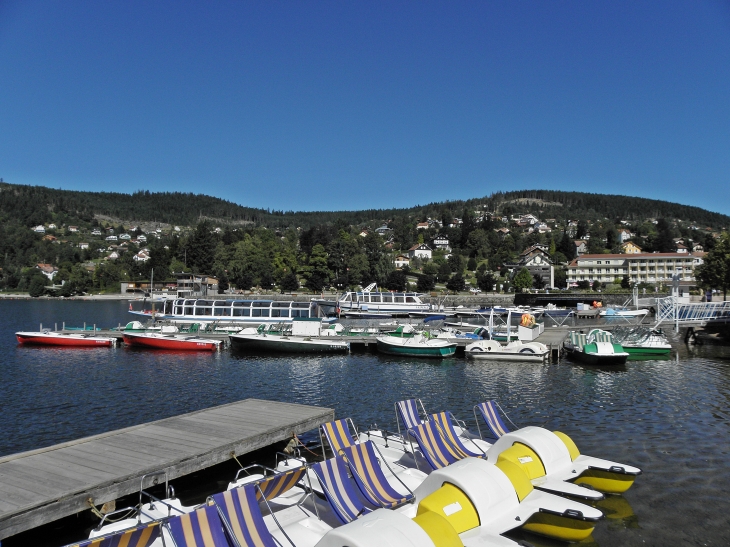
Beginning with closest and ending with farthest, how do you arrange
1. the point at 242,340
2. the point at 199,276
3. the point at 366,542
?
the point at 366,542
the point at 242,340
the point at 199,276

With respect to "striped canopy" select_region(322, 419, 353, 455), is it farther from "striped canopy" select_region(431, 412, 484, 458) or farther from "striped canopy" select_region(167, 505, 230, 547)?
"striped canopy" select_region(167, 505, 230, 547)

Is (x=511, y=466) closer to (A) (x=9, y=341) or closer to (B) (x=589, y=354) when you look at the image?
(B) (x=589, y=354)

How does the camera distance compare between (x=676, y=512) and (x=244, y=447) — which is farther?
(x=244, y=447)

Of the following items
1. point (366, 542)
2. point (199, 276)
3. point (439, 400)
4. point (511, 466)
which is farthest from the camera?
point (199, 276)

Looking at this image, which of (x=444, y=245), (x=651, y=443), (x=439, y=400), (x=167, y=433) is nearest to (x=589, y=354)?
(x=439, y=400)

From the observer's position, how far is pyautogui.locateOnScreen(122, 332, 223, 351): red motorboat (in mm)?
34969

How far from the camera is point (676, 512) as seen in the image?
412 inches

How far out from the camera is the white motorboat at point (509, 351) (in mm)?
29578

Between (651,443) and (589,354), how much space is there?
14644mm

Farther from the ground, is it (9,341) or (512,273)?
(512,273)

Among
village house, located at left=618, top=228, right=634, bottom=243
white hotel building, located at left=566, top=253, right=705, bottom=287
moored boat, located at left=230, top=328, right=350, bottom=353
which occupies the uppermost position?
village house, located at left=618, top=228, right=634, bottom=243

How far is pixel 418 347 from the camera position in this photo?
32.2 meters

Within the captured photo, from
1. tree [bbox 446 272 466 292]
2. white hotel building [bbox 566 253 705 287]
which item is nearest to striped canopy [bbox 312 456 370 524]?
tree [bbox 446 272 466 292]

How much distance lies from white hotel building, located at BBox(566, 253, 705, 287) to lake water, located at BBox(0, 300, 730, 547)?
95.2 metres
